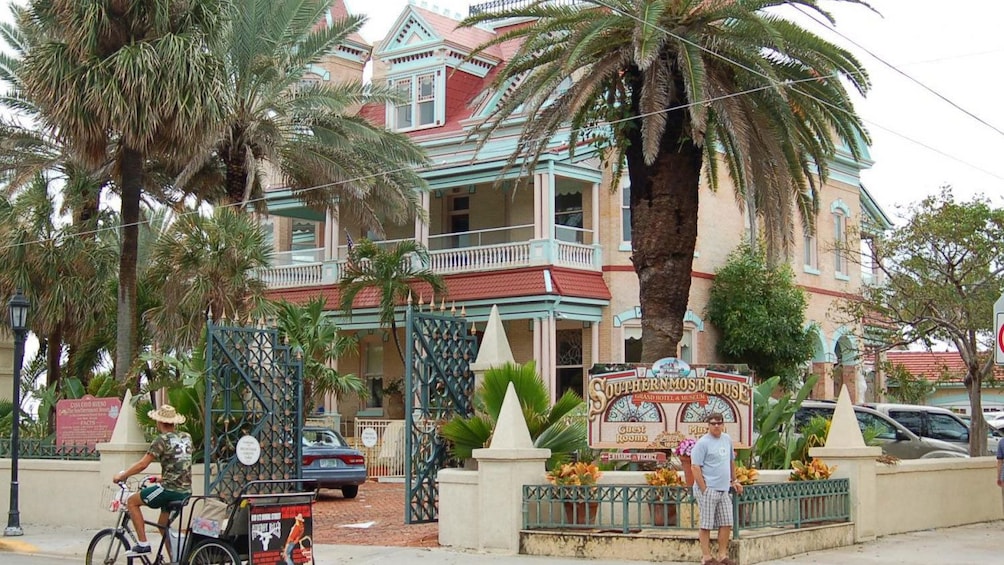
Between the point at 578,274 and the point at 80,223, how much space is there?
11.5 meters

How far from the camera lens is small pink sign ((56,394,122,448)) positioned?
20.2 m

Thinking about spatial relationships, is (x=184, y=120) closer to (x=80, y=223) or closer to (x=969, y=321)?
(x=80, y=223)

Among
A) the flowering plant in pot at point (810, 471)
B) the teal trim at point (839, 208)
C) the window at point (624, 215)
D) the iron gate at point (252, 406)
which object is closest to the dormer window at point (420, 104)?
the window at point (624, 215)

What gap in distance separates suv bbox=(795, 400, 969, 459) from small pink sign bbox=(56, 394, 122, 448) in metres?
12.1

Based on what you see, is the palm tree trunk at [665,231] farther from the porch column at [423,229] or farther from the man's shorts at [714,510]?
the porch column at [423,229]

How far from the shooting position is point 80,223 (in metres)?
27.8

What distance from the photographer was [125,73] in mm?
21547

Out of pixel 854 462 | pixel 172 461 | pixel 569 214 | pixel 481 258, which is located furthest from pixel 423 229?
pixel 172 461

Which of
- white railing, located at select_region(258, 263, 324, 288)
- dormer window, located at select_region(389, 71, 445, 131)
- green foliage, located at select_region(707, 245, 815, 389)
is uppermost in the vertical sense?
dormer window, located at select_region(389, 71, 445, 131)

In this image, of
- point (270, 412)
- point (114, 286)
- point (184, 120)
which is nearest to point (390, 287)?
point (114, 286)

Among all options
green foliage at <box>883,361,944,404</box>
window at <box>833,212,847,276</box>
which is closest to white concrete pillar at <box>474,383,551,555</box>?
green foliage at <box>883,361,944,404</box>

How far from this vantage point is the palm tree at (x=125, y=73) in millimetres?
21703

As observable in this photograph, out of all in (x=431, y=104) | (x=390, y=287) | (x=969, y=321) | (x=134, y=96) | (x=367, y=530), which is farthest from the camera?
(x=431, y=104)

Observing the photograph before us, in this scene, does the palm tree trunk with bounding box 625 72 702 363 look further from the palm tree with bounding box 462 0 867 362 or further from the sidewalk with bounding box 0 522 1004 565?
the sidewalk with bounding box 0 522 1004 565
